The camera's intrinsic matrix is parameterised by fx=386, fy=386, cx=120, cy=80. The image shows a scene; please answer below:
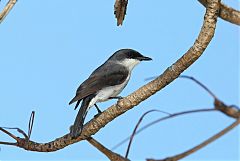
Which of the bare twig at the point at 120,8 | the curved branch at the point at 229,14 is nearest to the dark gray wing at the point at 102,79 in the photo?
the bare twig at the point at 120,8

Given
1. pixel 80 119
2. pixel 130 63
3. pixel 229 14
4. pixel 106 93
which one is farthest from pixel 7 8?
pixel 130 63

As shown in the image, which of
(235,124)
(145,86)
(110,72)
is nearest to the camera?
(235,124)

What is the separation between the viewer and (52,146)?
3.12 meters

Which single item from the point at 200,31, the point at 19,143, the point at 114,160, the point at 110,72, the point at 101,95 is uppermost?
the point at 110,72

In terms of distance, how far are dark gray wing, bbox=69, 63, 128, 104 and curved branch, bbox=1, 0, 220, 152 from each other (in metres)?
1.20

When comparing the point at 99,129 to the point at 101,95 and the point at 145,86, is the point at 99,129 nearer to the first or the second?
the point at 145,86

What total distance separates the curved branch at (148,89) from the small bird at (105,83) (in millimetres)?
789

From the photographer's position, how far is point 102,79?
5070mm

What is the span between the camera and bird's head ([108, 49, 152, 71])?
238 inches

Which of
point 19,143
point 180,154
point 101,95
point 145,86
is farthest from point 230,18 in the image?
point 101,95

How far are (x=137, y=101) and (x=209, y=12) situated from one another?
0.92 m

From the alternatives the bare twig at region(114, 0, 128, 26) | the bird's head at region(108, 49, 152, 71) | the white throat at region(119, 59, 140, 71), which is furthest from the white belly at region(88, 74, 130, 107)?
the bare twig at region(114, 0, 128, 26)

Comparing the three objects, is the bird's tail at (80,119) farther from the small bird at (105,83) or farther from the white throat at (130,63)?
the white throat at (130,63)

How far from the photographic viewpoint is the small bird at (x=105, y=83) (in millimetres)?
4648
